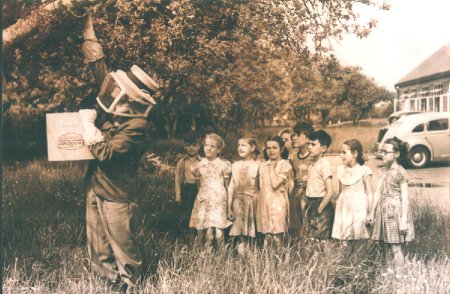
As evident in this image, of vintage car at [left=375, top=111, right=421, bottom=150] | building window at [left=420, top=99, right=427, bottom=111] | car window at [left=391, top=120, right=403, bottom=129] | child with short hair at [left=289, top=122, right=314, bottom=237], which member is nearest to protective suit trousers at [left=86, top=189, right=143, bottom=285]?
child with short hair at [left=289, top=122, right=314, bottom=237]

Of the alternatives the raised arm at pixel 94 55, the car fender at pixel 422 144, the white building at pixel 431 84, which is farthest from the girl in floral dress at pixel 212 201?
the white building at pixel 431 84

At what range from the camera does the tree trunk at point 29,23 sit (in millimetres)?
3963

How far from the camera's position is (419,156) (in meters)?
4.06

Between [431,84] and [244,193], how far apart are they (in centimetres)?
168

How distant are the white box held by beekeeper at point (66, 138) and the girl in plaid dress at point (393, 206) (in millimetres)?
2156

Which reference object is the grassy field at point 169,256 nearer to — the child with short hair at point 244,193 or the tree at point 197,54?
the child with short hair at point 244,193

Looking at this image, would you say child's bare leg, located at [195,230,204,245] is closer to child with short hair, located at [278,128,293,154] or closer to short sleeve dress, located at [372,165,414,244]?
child with short hair, located at [278,128,293,154]

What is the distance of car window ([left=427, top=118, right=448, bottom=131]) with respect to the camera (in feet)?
13.4

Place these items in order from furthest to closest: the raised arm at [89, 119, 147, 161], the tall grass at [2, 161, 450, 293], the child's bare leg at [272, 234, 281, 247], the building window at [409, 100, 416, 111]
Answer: the building window at [409, 100, 416, 111], the child's bare leg at [272, 234, 281, 247], the tall grass at [2, 161, 450, 293], the raised arm at [89, 119, 147, 161]

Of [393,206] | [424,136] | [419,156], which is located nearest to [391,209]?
[393,206]

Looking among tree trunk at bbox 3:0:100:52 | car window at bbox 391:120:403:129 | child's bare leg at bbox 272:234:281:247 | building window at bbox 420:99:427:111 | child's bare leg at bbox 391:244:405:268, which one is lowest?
child's bare leg at bbox 391:244:405:268

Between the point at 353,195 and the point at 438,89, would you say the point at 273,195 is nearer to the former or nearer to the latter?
the point at 353,195

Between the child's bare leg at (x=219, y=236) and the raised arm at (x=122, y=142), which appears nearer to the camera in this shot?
the raised arm at (x=122, y=142)

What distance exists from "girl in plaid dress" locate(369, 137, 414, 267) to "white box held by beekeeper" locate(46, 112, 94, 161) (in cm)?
216
